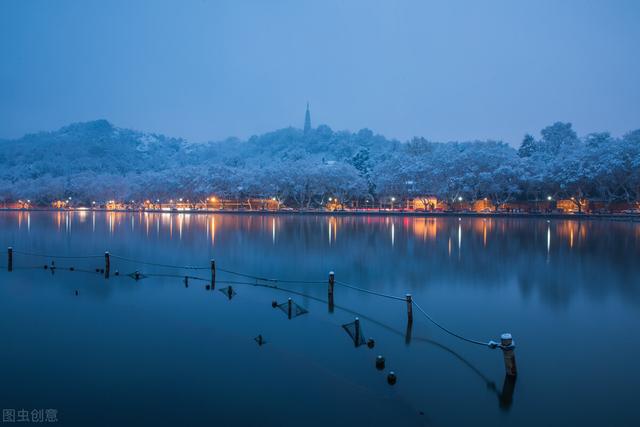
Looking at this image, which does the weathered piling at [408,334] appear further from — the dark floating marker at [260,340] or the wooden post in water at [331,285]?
the dark floating marker at [260,340]

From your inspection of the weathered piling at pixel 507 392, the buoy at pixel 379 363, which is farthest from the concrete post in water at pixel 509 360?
the buoy at pixel 379 363

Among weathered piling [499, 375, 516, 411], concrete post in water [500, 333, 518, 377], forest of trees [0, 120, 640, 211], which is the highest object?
forest of trees [0, 120, 640, 211]

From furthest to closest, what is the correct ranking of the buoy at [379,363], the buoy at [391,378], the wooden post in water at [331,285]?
the wooden post in water at [331,285], the buoy at [379,363], the buoy at [391,378]

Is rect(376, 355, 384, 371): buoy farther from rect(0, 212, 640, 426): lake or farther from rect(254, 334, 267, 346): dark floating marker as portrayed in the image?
rect(254, 334, 267, 346): dark floating marker

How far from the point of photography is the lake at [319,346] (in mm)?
6043

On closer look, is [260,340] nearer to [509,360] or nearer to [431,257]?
[509,360]

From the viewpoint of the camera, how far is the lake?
6043mm

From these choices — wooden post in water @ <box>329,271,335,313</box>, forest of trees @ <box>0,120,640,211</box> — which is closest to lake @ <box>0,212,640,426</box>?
wooden post in water @ <box>329,271,335,313</box>

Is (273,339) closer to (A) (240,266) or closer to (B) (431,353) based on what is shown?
(B) (431,353)

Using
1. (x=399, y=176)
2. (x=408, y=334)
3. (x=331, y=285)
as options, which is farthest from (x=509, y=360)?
(x=399, y=176)

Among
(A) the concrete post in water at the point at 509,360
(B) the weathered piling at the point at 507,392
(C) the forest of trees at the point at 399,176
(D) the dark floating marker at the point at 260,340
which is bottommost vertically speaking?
(B) the weathered piling at the point at 507,392

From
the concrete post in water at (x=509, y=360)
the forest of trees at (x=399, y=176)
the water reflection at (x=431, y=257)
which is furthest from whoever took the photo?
the forest of trees at (x=399, y=176)

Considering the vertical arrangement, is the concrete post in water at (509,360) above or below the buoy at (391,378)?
above

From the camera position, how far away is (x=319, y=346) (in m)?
8.35
